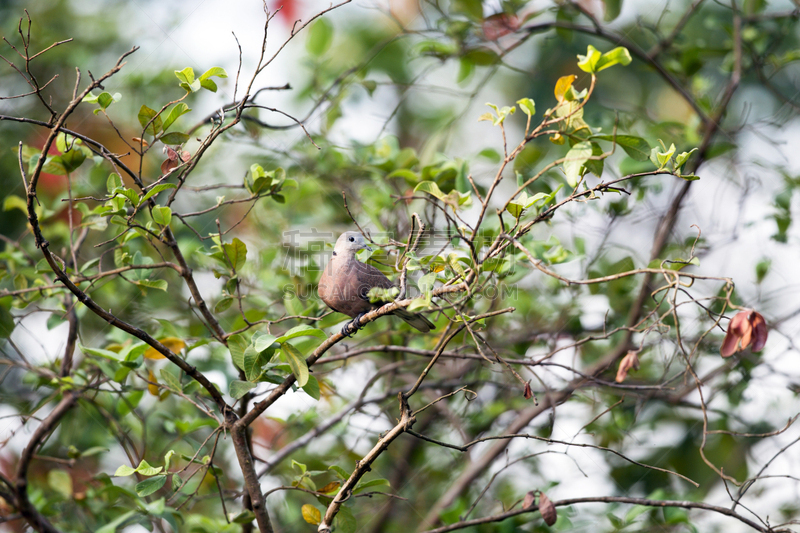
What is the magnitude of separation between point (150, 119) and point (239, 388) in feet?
3.87

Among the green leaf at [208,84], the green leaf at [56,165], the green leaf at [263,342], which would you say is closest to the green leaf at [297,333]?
the green leaf at [263,342]

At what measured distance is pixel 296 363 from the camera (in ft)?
7.72

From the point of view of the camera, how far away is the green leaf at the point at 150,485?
96.4 inches

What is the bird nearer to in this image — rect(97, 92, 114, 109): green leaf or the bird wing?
the bird wing

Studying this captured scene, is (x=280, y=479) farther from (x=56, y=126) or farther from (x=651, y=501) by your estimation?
(x=56, y=126)

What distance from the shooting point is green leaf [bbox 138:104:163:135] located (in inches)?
94.7

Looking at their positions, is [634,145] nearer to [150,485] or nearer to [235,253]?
[235,253]

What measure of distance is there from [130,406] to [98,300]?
163 centimetres

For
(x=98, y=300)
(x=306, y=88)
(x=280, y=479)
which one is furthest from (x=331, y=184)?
(x=280, y=479)

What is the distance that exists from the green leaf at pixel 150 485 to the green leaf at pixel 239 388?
501 millimetres

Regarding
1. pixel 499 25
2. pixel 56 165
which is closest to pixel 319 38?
pixel 499 25

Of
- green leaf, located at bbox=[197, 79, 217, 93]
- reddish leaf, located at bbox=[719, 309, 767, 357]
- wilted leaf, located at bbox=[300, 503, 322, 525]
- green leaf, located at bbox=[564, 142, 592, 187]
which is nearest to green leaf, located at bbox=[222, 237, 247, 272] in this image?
green leaf, located at bbox=[197, 79, 217, 93]

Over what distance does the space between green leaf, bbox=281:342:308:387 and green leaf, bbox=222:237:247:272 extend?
613 millimetres

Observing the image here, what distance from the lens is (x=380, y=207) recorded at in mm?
3797
